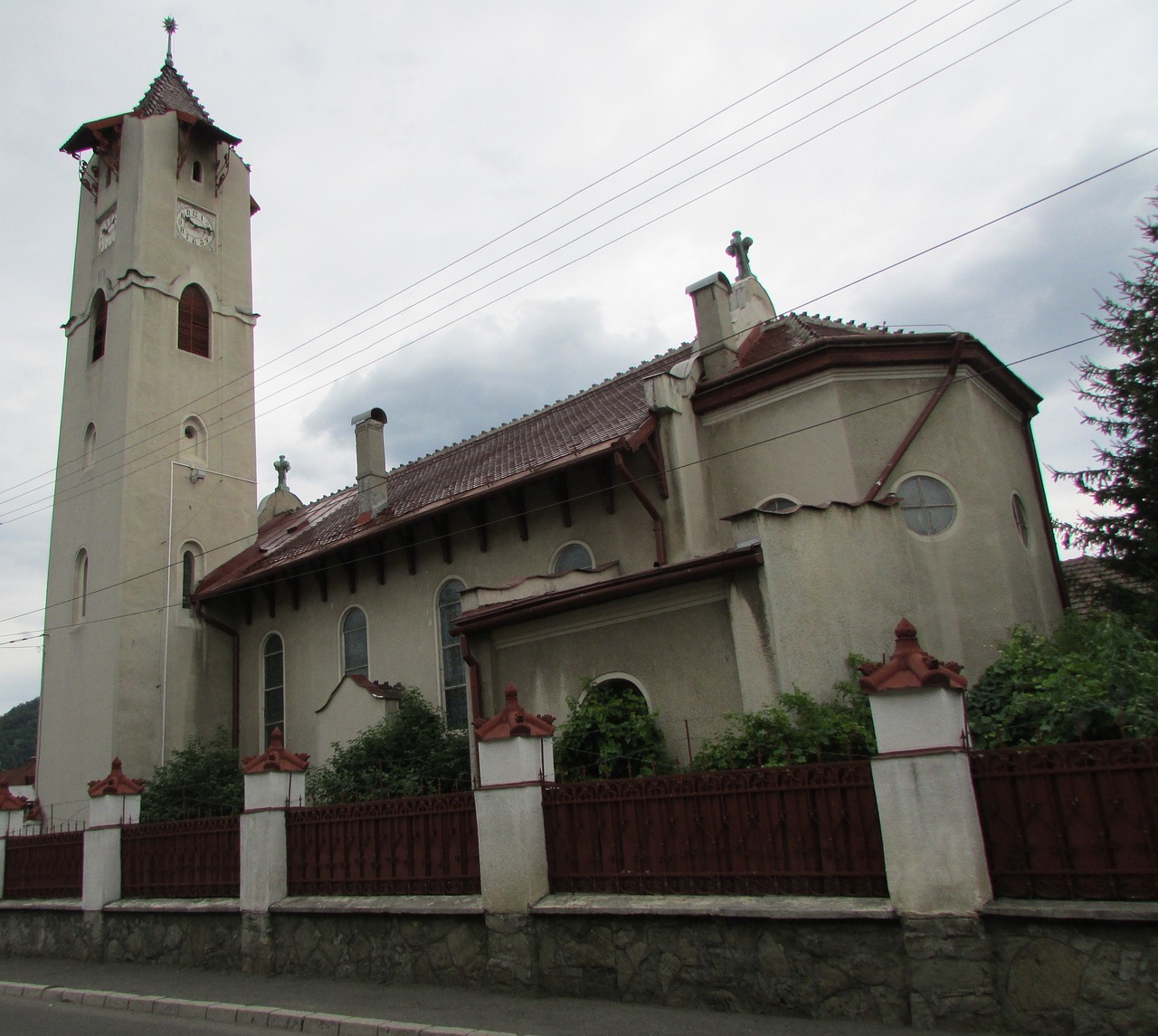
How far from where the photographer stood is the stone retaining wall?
580 centimetres

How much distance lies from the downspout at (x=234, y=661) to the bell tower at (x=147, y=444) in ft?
0.48

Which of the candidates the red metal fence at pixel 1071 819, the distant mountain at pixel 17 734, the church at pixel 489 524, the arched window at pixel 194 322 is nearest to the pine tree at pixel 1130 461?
the church at pixel 489 524

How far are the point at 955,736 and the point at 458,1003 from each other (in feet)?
15.4

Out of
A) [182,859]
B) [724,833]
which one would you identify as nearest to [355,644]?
[182,859]

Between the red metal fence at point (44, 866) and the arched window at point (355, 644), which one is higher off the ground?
the arched window at point (355, 644)

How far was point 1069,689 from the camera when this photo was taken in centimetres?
882

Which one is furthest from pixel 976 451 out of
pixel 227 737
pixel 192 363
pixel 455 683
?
pixel 192 363

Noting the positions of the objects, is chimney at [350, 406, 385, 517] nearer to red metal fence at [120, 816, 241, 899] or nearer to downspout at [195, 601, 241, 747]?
downspout at [195, 601, 241, 747]

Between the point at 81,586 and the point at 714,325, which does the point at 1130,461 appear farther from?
the point at 81,586

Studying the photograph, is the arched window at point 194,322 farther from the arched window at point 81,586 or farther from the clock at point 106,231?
the arched window at point 81,586

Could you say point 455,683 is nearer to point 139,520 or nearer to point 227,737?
point 227,737

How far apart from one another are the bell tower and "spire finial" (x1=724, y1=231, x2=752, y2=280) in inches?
473

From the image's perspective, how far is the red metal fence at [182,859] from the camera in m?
11.3

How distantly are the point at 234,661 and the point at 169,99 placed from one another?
46.4 feet
